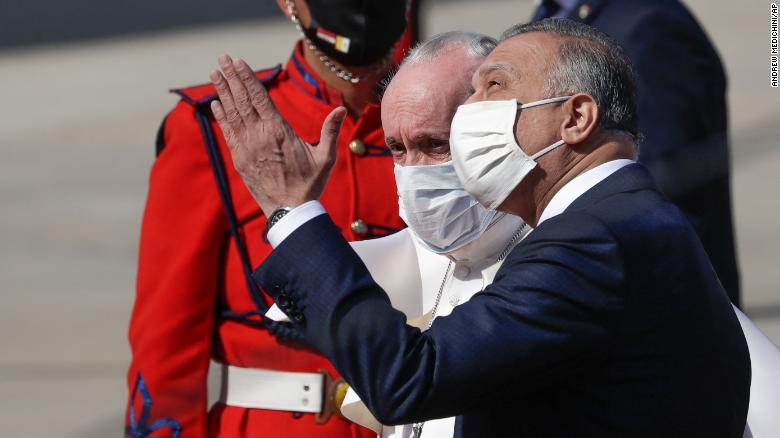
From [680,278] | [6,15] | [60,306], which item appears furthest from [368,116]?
[6,15]

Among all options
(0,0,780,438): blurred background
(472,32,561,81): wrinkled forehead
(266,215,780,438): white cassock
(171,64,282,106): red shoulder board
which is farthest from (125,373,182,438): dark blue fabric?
(0,0,780,438): blurred background

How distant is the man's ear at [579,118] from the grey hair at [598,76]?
0.05 feet

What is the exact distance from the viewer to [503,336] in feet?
6.26

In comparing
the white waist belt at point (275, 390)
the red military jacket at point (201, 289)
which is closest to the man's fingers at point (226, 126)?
the red military jacket at point (201, 289)

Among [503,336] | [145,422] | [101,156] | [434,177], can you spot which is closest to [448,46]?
[434,177]

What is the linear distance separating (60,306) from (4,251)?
2.92 feet

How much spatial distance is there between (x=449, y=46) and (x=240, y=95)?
583 millimetres

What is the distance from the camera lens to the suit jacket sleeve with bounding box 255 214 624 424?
1906 mm

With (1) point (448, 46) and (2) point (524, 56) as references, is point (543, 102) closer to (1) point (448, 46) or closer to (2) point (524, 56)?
(2) point (524, 56)

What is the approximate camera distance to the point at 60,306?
22.4ft

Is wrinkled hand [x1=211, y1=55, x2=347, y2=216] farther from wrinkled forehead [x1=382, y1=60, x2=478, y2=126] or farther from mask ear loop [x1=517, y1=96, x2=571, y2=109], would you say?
wrinkled forehead [x1=382, y1=60, x2=478, y2=126]

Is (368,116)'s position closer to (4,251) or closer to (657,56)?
(657,56)

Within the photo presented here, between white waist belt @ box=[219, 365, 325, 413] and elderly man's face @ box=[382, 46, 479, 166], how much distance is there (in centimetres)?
56

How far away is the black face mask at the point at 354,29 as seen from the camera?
119 inches
